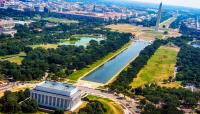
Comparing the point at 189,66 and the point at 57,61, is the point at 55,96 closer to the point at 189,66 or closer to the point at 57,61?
the point at 57,61

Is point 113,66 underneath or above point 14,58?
underneath

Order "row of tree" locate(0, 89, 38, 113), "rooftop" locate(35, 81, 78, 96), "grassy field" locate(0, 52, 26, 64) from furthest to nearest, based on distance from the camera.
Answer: "grassy field" locate(0, 52, 26, 64) → "rooftop" locate(35, 81, 78, 96) → "row of tree" locate(0, 89, 38, 113)

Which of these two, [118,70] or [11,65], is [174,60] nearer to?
[118,70]

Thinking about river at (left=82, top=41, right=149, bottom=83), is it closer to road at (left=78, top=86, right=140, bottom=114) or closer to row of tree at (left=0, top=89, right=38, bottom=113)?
road at (left=78, top=86, right=140, bottom=114)

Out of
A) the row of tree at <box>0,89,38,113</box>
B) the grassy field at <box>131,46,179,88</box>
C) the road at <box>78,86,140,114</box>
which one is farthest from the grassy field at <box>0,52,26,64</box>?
the row of tree at <box>0,89,38,113</box>

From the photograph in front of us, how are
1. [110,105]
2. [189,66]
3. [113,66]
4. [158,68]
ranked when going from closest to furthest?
[110,105]
[158,68]
[113,66]
[189,66]

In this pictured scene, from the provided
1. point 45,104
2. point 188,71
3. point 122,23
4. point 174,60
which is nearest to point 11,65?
point 45,104

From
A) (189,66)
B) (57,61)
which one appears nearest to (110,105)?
(57,61)
